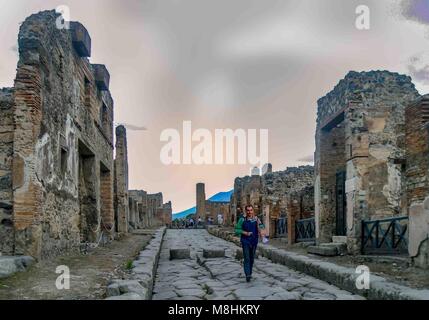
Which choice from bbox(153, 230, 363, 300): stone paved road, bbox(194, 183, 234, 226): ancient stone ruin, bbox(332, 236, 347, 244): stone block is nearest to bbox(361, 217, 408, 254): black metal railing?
bbox(332, 236, 347, 244): stone block

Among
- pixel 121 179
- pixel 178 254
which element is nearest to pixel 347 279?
pixel 178 254

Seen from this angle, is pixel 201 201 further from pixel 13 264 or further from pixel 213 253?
pixel 13 264

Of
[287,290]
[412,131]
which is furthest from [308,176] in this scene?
[287,290]

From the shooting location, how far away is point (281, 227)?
17.4m

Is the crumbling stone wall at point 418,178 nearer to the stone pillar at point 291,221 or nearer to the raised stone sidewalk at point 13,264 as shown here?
the raised stone sidewalk at point 13,264

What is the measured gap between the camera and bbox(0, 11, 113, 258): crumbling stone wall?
7.03 meters

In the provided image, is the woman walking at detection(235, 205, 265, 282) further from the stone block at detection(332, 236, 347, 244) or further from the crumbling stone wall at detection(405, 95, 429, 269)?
the stone block at detection(332, 236, 347, 244)

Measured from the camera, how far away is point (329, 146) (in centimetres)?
1345

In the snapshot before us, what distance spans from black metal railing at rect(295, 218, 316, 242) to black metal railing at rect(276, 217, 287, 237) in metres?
2.34

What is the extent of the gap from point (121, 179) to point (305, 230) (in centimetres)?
895

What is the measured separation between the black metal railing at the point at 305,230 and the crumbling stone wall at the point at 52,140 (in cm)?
609
